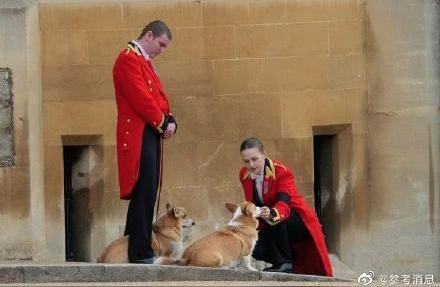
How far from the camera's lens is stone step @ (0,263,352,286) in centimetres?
1181

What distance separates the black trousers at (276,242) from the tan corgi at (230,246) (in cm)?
23

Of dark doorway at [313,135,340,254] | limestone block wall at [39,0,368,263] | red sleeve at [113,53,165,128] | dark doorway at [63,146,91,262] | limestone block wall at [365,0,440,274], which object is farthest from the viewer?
dark doorway at [313,135,340,254]

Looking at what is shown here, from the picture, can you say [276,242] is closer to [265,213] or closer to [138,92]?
[265,213]

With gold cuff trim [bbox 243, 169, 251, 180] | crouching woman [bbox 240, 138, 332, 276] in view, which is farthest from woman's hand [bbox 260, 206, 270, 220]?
gold cuff trim [bbox 243, 169, 251, 180]

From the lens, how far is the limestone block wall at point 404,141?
15.8 metres

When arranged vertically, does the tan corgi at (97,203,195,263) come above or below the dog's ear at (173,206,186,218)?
below

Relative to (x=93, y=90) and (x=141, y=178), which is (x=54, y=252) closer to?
(x=93, y=90)

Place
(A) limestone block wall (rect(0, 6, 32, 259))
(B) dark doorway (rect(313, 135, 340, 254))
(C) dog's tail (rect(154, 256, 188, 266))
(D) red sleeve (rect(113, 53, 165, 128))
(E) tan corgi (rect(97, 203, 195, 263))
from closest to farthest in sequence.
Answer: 1. (C) dog's tail (rect(154, 256, 188, 266))
2. (D) red sleeve (rect(113, 53, 165, 128))
3. (E) tan corgi (rect(97, 203, 195, 263))
4. (A) limestone block wall (rect(0, 6, 32, 259))
5. (B) dark doorway (rect(313, 135, 340, 254))

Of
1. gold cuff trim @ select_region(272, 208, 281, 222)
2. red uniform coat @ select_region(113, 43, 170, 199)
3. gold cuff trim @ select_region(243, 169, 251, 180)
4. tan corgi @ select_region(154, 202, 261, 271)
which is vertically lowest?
tan corgi @ select_region(154, 202, 261, 271)

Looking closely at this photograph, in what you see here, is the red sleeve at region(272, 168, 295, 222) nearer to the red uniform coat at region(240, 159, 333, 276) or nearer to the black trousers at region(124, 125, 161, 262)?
the red uniform coat at region(240, 159, 333, 276)

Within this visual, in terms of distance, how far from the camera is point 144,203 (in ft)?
40.7

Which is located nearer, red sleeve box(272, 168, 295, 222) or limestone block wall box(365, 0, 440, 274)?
red sleeve box(272, 168, 295, 222)

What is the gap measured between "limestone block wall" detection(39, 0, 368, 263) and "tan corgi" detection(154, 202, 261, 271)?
8.83ft

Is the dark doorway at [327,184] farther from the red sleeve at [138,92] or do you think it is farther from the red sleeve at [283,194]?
the red sleeve at [138,92]
